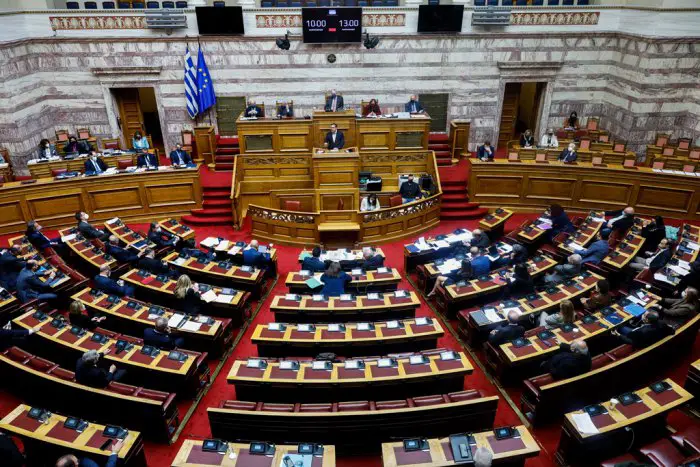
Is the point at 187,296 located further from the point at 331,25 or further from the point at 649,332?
the point at 331,25

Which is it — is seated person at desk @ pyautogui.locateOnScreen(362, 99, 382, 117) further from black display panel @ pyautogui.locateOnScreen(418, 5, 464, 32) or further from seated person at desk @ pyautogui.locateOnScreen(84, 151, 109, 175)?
seated person at desk @ pyautogui.locateOnScreen(84, 151, 109, 175)

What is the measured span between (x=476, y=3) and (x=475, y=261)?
10.5 metres

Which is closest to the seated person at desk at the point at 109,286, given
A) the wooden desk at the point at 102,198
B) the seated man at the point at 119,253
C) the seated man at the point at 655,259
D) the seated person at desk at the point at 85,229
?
the seated man at the point at 119,253

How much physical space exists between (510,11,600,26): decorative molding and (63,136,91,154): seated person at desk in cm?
1350

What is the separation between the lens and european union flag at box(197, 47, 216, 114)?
572 inches

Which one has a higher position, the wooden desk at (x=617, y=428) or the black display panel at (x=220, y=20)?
the black display panel at (x=220, y=20)

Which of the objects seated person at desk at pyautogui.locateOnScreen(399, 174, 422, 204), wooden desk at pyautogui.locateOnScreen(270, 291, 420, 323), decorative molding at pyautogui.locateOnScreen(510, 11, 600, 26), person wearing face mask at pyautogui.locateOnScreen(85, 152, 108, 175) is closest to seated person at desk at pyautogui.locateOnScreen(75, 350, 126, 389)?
wooden desk at pyautogui.locateOnScreen(270, 291, 420, 323)

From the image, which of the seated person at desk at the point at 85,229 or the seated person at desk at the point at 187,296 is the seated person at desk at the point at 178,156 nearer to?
the seated person at desk at the point at 85,229

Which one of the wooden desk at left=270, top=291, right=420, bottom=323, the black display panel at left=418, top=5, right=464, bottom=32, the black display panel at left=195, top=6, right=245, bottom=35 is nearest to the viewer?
the wooden desk at left=270, top=291, right=420, bottom=323

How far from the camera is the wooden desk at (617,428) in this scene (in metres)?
5.18

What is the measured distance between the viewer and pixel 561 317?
704cm

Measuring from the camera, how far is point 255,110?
13539mm

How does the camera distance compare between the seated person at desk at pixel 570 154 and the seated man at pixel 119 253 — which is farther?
the seated person at desk at pixel 570 154

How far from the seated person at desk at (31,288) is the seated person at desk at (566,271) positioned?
8902 mm
